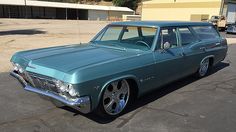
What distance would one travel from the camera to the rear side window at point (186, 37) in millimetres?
5555

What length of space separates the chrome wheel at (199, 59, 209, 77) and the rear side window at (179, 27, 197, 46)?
785mm

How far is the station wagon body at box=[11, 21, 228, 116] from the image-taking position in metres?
3.49

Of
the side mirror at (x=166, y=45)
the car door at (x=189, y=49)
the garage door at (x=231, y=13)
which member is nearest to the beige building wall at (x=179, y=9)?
the garage door at (x=231, y=13)

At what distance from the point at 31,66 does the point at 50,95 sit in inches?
23.4

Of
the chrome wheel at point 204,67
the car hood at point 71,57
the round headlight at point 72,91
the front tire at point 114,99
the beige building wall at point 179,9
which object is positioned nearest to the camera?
the round headlight at point 72,91

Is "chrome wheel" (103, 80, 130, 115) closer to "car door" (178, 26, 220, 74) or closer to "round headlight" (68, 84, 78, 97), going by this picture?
"round headlight" (68, 84, 78, 97)

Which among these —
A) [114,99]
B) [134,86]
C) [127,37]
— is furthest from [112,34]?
[114,99]

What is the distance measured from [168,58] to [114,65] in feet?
4.71

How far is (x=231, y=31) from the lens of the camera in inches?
955

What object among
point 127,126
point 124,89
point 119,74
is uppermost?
point 119,74

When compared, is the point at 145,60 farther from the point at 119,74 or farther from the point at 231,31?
the point at 231,31

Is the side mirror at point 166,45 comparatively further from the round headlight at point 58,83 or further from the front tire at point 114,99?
the round headlight at point 58,83

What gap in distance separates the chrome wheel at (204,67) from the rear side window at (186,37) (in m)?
0.78

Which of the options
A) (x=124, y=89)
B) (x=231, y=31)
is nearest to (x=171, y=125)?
(x=124, y=89)
